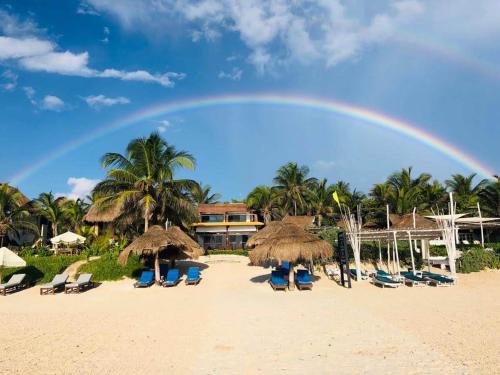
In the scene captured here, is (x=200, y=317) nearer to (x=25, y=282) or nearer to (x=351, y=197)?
(x=25, y=282)

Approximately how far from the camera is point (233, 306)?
12508 mm

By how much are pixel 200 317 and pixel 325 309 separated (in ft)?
13.8

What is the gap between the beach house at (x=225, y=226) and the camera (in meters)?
39.1

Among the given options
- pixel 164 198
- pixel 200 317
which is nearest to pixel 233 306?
pixel 200 317

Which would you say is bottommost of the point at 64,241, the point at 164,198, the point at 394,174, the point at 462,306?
the point at 462,306

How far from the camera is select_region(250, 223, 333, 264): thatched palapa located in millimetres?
15327

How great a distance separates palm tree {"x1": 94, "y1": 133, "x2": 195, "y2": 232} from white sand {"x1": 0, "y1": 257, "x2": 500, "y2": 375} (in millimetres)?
6494

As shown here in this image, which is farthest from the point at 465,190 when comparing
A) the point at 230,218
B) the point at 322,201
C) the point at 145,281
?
the point at 145,281

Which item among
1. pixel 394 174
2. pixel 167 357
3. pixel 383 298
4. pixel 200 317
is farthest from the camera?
pixel 394 174

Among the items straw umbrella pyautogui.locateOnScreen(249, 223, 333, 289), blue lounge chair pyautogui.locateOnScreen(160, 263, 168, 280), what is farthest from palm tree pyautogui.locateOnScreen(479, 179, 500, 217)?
blue lounge chair pyautogui.locateOnScreen(160, 263, 168, 280)

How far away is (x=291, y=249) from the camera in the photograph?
1537 centimetres

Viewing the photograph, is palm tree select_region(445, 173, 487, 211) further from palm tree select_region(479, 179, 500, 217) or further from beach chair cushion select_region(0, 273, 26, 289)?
beach chair cushion select_region(0, 273, 26, 289)

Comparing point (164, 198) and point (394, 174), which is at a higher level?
point (394, 174)

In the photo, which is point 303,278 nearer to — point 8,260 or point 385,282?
point 385,282
